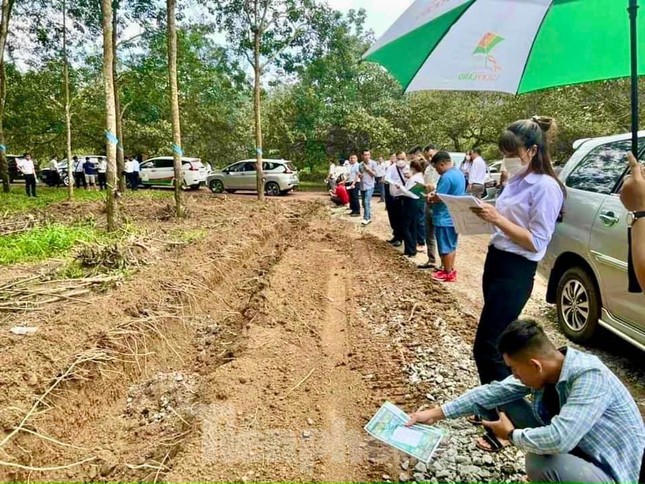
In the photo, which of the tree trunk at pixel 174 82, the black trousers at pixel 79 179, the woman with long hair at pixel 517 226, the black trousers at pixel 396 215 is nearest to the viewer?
the woman with long hair at pixel 517 226

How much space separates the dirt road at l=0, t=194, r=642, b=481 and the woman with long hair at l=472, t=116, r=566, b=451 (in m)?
0.79

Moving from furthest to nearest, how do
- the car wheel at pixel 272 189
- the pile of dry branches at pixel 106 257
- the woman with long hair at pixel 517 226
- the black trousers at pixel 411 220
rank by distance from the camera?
the car wheel at pixel 272 189, the black trousers at pixel 411 220, the pile of dry branches at pixel 106 257, the woman with long hair at pixel 517 226

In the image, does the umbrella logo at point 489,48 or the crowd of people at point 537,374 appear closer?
the crowd of people at point 537,374

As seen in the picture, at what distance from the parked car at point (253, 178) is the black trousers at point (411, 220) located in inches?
478

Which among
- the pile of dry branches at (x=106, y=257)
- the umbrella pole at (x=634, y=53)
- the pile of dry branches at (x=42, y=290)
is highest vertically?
the umbrella pole at (x=634, y=53)

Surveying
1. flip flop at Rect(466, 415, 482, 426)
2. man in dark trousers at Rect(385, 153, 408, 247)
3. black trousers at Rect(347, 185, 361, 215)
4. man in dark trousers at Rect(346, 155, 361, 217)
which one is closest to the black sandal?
flip flop at Rect(466, 415, 482, 426)

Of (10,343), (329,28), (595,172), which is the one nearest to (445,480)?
(595,172)

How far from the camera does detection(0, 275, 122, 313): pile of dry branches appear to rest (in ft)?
14.8

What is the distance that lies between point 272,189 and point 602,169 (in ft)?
53.2

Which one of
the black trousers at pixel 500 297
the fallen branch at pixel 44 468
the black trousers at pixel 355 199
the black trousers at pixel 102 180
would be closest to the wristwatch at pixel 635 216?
the black trousers at pixel 500 297

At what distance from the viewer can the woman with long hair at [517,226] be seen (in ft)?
7.91

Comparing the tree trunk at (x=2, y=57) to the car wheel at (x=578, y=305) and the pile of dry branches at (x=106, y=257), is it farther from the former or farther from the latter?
the car wheel at (x=578, y=305)

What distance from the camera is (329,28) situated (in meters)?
16.0

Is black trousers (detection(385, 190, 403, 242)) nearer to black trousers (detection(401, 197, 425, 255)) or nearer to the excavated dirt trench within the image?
black trousers (detection(401, 197, 425, 255))
